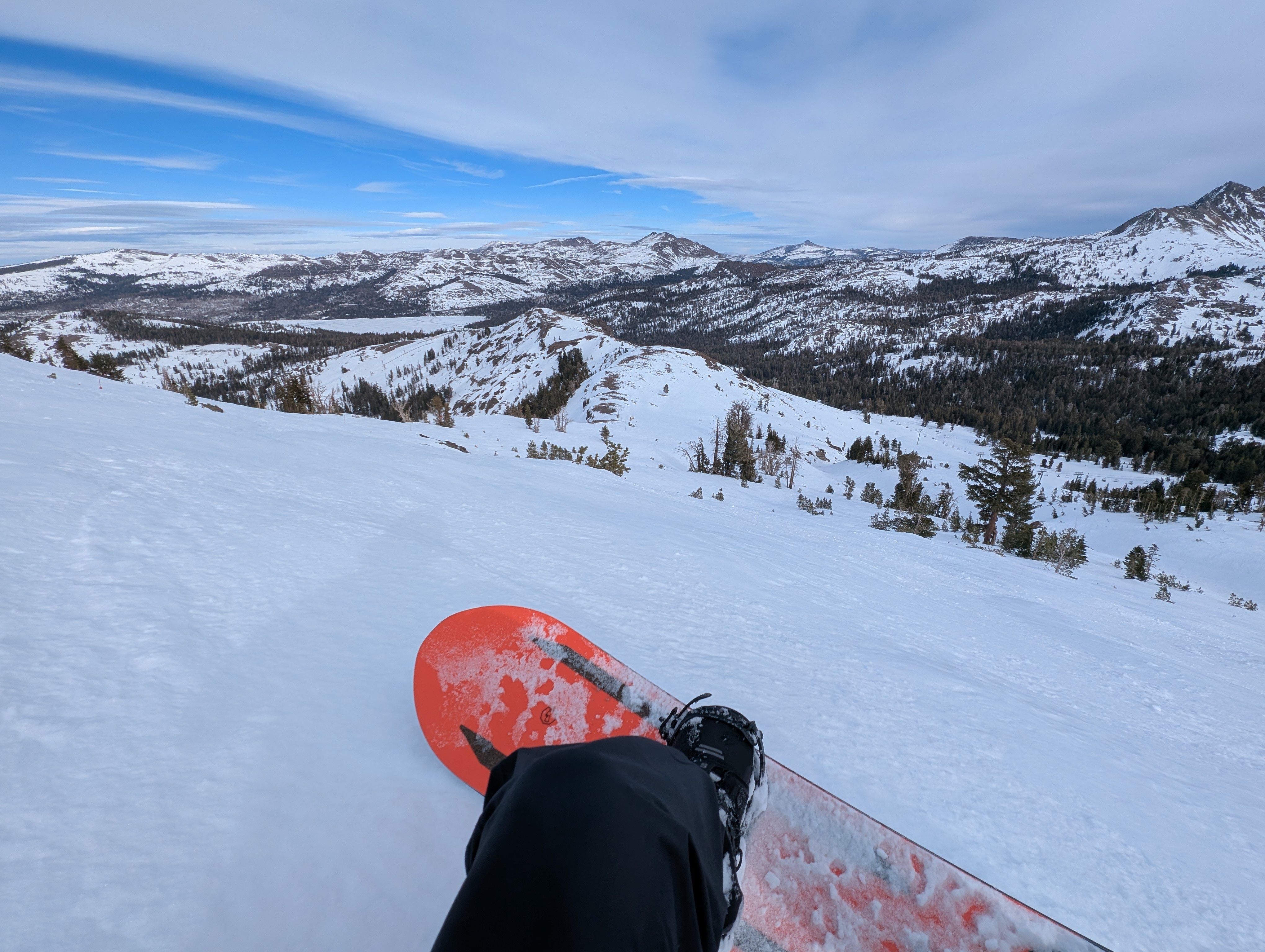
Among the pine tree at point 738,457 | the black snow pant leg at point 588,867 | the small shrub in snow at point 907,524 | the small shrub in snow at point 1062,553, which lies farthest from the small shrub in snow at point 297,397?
the small shrub in snow at point 1062,553

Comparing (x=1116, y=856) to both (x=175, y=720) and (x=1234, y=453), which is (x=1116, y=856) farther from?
(x=1234, y=453)

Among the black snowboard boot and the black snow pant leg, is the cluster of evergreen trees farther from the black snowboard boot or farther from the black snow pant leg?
the black snow pant leg

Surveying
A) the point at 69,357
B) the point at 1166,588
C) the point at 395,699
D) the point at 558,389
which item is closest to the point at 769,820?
the point at 395,699

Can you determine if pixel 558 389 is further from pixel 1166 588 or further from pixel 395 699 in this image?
pixel 395 699

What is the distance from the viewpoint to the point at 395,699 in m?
3.22

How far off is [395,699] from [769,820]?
234 cm

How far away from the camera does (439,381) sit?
137 m

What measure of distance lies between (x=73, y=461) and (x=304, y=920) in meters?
6.05

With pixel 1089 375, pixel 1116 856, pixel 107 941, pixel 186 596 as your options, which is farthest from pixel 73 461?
pixel 1089 375

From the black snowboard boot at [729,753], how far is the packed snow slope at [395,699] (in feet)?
1.97

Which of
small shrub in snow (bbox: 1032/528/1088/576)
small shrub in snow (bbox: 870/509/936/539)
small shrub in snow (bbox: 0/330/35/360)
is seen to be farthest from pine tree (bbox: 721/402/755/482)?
small shrub in snow (bbox: 0/330/35/360)

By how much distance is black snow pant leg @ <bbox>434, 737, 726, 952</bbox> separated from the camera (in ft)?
3.94

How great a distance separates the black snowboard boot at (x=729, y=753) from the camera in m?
2.58

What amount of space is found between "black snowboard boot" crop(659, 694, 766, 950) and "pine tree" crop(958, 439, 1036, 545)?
33.8 metres
